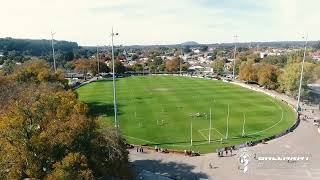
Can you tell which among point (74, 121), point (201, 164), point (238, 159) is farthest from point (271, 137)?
point (74, 121)

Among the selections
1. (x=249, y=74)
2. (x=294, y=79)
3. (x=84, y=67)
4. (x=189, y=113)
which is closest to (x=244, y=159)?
(x=189, y=113)

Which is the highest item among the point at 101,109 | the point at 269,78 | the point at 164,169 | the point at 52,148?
the point at 52,148

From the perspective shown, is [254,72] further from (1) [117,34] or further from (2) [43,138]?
(2) [43,138]

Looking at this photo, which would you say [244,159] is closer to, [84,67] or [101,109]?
[101,109]

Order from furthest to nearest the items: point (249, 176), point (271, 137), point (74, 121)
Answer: point (271, 137)
point (249, 176)
point (74, 121)

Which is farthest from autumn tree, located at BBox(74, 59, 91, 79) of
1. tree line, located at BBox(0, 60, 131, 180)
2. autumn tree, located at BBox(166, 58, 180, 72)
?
tree line, located at BBox(0, 60, 131, 180)

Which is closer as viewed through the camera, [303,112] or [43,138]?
[43,138]

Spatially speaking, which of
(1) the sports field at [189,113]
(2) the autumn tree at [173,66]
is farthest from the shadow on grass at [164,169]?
(2) the autumn tree at [173,66]
